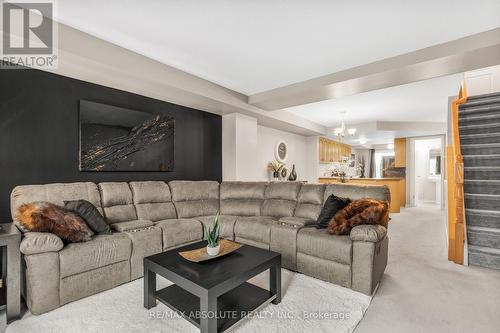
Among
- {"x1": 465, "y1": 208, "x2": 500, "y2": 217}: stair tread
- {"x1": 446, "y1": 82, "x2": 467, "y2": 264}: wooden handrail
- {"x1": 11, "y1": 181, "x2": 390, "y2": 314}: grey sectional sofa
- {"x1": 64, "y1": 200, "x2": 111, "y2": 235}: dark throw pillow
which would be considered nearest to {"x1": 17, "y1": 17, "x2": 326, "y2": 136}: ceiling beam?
{"x1": 11, "y1": 181, "x2": 390, "y2": 314}: grey sectional sofa

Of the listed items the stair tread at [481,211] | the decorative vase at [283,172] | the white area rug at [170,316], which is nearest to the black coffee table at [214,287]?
the white area rug at [170,316]

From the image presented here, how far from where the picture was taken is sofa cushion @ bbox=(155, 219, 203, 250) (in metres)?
2.82

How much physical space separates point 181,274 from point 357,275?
1624 millimetres

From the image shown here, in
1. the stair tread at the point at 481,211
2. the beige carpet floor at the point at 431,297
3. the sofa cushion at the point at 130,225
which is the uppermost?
the stair tread at the point at 481,211

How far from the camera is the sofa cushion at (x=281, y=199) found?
11.4 ft

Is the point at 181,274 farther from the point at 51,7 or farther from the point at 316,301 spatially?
the point at 51,7

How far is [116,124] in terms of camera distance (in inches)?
127

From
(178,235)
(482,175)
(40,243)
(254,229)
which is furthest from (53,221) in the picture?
(482,175)

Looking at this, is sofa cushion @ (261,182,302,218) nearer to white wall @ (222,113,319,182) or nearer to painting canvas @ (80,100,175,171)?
white wall @ (222,113,319,182)

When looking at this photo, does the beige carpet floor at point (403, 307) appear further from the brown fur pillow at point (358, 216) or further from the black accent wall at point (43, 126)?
the black accent wall at point (43, 126)

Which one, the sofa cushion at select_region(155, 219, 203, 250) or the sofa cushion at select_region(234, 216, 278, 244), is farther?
the sofa cushion at select_region(234, 216, 278, 244)

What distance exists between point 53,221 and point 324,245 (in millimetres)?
2531

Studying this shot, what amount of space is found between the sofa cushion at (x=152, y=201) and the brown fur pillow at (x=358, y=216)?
7.13 ft

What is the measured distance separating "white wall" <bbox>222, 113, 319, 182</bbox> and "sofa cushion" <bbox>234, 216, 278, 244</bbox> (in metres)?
1.32
